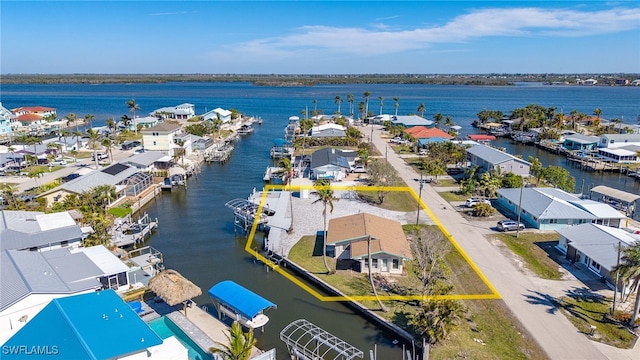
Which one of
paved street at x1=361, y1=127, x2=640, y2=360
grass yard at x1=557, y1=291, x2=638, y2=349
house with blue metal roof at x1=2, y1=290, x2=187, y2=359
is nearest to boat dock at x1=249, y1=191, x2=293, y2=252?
paved street at x1=361, y1=127, x2=640, y2=360

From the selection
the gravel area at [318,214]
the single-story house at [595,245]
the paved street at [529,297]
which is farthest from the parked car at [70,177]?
the single-story house at [595,245]

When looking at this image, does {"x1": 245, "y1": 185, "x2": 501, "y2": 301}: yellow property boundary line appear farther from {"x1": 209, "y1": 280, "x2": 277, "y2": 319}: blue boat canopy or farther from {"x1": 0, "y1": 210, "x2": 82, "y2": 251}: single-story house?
{"x1": 0, "y1": 210, "x2": 82, "y2": 251}: single-story house

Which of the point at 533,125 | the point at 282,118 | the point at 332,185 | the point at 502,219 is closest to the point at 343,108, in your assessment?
the point at 282,118

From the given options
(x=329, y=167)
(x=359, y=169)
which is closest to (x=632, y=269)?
(x=329, y=167)

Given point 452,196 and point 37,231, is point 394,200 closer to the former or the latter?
point 452,196

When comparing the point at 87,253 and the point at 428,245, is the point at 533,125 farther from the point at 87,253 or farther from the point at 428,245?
the point at 87,253

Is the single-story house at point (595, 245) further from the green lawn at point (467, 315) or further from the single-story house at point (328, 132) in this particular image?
the single-story house at point (328, 132)
